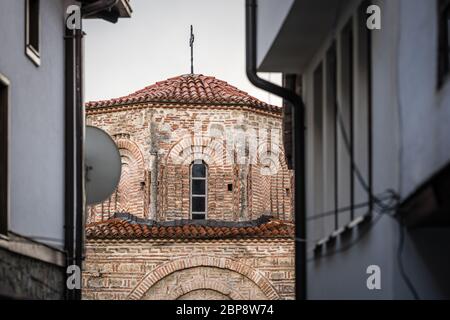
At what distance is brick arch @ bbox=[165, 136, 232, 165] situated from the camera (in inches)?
1478

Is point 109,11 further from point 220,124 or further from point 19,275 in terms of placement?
point 220,124

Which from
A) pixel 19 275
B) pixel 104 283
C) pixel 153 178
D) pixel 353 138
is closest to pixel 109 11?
pixel 19 275

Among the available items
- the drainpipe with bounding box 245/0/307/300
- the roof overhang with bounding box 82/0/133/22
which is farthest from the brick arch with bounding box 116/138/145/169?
the drainpipe with bounding box 245/0/307/300

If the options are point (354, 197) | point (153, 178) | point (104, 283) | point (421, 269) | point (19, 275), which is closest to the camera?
point (421, 269)

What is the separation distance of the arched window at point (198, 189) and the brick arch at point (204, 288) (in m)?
3.81

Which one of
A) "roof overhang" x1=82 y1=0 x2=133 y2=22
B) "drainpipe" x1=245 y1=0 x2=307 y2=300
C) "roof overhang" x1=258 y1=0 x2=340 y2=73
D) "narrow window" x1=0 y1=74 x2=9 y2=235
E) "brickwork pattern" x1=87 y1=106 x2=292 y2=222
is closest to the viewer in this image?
"roof overhang" x1=258 y1=0 x2=340 y2=73

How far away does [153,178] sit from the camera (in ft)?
122

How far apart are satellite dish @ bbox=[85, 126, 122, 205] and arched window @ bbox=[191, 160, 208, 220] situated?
20036 millimetres

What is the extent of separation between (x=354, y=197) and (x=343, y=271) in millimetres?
698

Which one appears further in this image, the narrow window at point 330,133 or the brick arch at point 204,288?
the brick arch at point 204,288

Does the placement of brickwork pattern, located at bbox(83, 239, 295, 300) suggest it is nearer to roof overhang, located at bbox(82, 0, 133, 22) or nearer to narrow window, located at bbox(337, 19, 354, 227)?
roof overhang, located at bbox(82, 0, 133, 22)

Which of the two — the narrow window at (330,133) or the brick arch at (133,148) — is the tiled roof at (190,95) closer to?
the brick arch at (133,148)

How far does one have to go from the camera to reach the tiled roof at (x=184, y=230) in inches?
1308

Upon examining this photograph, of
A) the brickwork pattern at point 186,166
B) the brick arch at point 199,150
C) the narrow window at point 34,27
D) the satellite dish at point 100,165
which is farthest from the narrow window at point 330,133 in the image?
the brick arch at point 199,150
